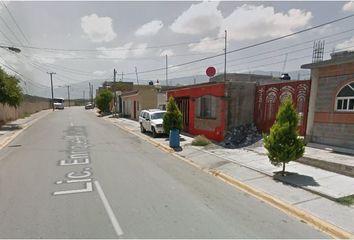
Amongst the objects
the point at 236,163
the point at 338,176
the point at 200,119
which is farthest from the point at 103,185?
the point at 200,119

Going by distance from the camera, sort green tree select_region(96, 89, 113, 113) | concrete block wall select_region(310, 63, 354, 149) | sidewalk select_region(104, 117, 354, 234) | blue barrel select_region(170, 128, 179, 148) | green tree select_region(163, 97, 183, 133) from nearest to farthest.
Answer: sidewalk select_region(104, 117, 354, 234) → concrete block wall select_region(310, 63, 354, 149) → blue barrel select_region(170, 128, 179, 148) → green tree select_region(163, 97, 183, 133) → green tree select_region(96, 89, 113, 113)

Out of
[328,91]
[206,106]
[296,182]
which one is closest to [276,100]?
[328,91]

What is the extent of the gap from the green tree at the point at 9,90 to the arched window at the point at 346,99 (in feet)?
75.8

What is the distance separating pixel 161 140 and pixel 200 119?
9.01 ft

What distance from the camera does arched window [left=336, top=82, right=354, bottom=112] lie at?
925 cm

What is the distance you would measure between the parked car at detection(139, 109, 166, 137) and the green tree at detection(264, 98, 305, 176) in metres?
10.5

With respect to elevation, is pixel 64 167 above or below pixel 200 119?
below

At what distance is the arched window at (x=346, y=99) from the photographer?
9255 mm

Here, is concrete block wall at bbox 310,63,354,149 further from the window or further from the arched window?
the window

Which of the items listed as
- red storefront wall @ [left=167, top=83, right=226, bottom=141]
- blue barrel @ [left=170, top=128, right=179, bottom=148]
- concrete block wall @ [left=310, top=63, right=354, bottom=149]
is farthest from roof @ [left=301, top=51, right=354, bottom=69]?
blue barrel @ [left=170, top=128, right=179, bottom=148]

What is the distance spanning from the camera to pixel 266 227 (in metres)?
4.89

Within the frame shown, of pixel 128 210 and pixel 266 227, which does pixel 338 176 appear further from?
pixel 128 210

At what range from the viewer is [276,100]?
12.7 metres

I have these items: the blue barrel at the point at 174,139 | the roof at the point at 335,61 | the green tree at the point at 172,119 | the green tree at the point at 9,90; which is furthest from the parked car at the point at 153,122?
the green tree at the point at 9,90
